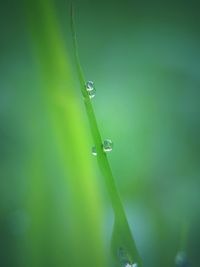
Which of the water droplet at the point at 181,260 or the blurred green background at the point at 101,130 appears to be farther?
the blurred green background at the point at 101,130

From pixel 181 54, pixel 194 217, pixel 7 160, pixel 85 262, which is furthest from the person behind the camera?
pixel 181 54

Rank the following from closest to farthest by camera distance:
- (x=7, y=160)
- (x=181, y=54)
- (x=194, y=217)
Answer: (x=194, y=217), (x=7, y=160), (x=181, y=54)

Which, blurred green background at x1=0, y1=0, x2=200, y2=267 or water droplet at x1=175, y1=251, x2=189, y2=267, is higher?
blurred green background at x1=0, y1=0, x2=200, y2=267

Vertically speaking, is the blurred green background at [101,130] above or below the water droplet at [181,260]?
above

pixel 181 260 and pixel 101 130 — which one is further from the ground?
pixel 101 130

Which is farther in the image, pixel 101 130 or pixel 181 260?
pixel 101 130

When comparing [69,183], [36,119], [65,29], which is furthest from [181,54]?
[69,183]

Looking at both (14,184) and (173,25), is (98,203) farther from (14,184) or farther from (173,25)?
(173,25)

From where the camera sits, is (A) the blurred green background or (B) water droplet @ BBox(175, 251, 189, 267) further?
(A) the blurred green background
